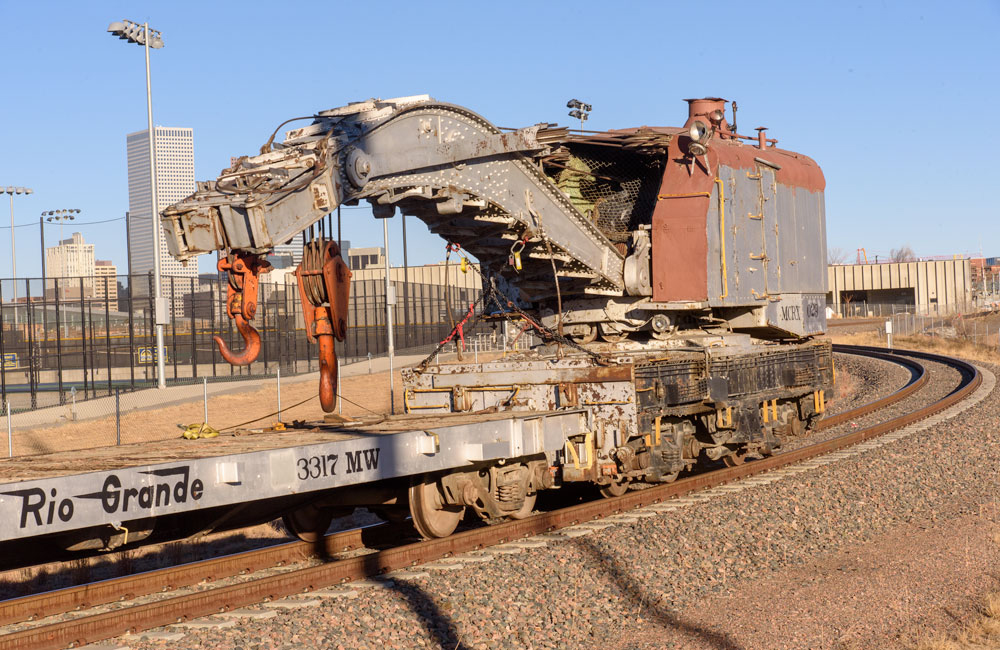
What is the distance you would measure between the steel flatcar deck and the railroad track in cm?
77

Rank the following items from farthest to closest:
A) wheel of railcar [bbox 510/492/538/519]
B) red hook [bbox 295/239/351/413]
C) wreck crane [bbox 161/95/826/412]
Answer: wheel of railcar [bbox 510/492/538/519] < red hook [bbox 295/239/351/413] < wreck crane [bbox 161/95/826/412]

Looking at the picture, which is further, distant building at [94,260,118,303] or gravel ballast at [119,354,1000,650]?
distant building at [94,260,118,303]

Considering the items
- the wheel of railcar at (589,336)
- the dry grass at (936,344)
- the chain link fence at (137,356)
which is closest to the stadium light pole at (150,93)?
the chain link fence at (137,356)

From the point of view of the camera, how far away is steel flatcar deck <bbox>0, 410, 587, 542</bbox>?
21.4 feet

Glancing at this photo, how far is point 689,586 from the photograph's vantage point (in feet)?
29.5

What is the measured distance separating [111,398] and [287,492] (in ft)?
81.0

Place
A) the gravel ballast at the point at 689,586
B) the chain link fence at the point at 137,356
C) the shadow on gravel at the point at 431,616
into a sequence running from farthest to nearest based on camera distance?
the chain link fence at the point at 137,356 → the gravel ballast at the point at 689,586 → the shadow on gravel at the point at 431,616

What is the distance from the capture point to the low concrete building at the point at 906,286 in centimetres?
8900

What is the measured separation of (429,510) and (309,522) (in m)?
1.32

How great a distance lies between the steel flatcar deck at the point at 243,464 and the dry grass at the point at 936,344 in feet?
129

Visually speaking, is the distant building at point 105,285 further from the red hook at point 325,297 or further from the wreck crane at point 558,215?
the red hook at point 325,297

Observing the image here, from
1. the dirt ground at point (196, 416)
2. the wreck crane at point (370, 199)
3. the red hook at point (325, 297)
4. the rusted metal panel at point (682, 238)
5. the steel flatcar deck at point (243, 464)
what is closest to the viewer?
the steel flatcar deck at point (243, 464)

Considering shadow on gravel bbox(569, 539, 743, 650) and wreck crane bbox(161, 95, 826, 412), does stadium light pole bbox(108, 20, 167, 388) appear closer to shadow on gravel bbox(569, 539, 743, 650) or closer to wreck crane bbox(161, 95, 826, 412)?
wreck crane bbox(161, 95, 826, 412)

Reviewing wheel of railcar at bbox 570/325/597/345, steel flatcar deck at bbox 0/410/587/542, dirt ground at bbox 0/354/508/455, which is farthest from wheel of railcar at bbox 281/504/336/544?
dirt ground at bbox 0/354/508/455
